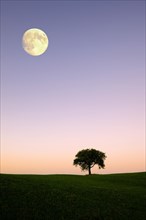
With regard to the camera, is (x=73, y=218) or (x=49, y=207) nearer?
(x=73, y=218)

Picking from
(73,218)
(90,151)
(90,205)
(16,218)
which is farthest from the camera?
(90,151)

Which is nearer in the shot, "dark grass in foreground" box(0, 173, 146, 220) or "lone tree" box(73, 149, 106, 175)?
"dark grass in foreground" box(0, 173, 146, 220)

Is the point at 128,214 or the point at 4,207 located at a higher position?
the point at 4,207

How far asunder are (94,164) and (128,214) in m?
84.2

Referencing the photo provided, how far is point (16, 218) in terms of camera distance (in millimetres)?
20172

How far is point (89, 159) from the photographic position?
106 m

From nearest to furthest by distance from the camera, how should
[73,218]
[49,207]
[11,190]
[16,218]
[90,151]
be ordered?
[16,218]
[73,218]
[49,207]
[11,190]
[90,151]

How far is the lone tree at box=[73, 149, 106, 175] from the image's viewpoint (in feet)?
349

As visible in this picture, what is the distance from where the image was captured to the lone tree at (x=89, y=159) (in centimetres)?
10625

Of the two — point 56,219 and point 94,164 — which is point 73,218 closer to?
point 56,219

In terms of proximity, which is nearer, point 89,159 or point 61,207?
point 61,207

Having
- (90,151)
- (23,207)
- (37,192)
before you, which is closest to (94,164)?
(90,151)

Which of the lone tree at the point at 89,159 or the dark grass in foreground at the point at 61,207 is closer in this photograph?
the dark grass in foreground at the point at 61,207

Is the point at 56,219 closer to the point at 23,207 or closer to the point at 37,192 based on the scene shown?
the point at 23,207
